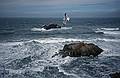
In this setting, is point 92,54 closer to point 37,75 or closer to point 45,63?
point 45,63

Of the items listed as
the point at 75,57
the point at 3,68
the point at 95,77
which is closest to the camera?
the point at 95,77

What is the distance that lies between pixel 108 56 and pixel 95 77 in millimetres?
10065

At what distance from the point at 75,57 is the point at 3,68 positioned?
35.5 feet

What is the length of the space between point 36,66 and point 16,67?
2.54 m

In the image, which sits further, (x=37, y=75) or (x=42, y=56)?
(x=42, y=56)

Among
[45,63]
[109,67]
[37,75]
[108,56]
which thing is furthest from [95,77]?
[108,56]

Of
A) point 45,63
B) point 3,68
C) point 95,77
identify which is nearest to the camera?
point 95,77

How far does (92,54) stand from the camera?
30844 millimetres

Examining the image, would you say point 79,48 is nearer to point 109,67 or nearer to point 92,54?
point 92,54

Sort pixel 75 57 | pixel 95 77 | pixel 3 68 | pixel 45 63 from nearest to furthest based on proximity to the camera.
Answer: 1. pixel 95 77
2. pixel 3 68
3. pixel 45 63
4. pixel 75 57

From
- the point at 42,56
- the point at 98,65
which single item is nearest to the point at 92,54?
the point at 98,65

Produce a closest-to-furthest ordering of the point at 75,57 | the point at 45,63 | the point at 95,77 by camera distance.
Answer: the point at 95,77, the point at 45,63, the point at 75,57

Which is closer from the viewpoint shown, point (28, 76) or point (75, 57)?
point (28, 76)

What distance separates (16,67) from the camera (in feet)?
83.0
